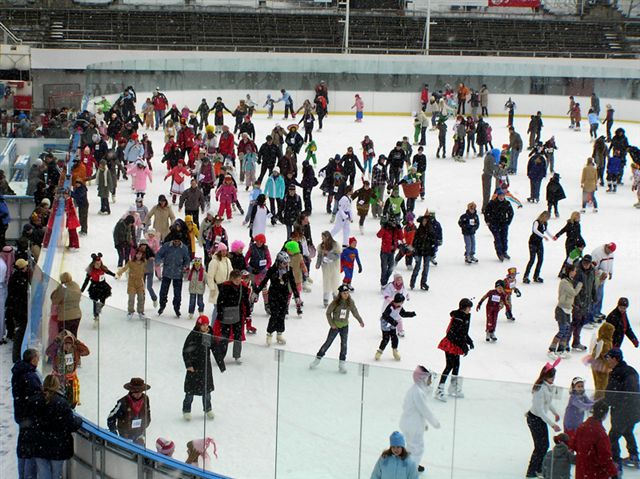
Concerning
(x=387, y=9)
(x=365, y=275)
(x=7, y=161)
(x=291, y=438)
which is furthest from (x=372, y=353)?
(x=387, y=9)

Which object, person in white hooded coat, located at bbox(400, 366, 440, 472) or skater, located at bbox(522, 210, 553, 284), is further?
skater, located at bbox(522, 210, 553, 284)

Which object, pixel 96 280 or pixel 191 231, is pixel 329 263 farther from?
pixel 96 280

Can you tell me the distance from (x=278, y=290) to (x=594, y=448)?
20.4 ft

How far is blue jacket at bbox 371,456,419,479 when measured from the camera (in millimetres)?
9367

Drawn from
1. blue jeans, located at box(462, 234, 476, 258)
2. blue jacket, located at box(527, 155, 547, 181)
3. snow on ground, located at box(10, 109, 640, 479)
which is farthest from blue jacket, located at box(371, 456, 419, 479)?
blue jacket, located at box(527, 155, 547, 181)

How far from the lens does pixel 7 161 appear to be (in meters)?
26.6

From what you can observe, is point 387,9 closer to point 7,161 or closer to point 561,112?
point 561,112

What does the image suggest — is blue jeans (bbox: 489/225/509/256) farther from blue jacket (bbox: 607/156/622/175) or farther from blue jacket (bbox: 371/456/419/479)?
blue jacket (bbox: 371/456/419/479)

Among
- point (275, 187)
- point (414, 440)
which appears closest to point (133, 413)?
point (414, 440)

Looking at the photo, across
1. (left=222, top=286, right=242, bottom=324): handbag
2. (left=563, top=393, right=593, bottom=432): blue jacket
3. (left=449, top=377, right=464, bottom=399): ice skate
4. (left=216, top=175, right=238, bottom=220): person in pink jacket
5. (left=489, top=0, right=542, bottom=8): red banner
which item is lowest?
(left=222, top=286, right=242, bottom=324): handbag

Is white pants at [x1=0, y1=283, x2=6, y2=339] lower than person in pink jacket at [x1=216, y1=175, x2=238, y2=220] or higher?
lower

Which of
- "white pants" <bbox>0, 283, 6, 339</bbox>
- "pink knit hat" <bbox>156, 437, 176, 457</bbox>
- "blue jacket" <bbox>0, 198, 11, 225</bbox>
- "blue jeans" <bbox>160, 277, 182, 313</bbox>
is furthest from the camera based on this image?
"blue jacket" <bbox>0, 198, 11, 225</bbox>

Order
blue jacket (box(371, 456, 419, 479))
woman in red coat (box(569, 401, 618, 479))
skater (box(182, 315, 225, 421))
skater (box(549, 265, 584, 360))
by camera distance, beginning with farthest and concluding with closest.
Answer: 1. skater (box(549, 265, 584, 360))
2. skater (box(182, 315, 225, 421))
3. woman in red coat (box(569, 401, 618, 479))
4. blue jacket (box(371, 456, 419, 479))

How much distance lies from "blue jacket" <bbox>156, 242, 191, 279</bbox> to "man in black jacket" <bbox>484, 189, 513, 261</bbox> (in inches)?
235
